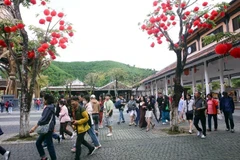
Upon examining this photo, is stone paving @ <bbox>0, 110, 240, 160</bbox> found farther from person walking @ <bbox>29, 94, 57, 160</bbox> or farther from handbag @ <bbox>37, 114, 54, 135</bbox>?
handbag @ <bbox>37, 114, 54, 135</bbox>

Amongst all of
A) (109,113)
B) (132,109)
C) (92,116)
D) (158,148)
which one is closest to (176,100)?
(109,113)

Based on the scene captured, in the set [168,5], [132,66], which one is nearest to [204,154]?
[168,5]

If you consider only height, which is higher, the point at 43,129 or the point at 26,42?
the point at 26,42

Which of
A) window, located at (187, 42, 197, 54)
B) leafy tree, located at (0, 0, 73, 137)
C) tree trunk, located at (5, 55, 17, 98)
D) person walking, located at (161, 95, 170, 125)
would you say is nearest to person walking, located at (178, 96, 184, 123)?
person walking, located at (161, 95, 170, 125)

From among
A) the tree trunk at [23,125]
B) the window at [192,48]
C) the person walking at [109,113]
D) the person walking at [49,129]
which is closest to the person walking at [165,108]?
the person walking at [109,113]

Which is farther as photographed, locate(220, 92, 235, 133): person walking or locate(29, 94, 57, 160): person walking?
locate(220, 92, 235, 133): person walking

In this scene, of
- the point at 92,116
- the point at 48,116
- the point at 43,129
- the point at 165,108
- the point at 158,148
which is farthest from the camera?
the point at 165,108

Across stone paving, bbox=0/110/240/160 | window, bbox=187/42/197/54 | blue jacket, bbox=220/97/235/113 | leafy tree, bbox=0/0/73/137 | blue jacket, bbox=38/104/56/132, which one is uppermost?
window, bbox=187/42/197/54

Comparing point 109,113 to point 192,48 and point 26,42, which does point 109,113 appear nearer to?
point 26,42

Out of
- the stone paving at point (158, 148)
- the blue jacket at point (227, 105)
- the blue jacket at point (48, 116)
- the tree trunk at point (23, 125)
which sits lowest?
the stone paving at point (158, 148)

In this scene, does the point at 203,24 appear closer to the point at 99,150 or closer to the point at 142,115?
the point at 142,115

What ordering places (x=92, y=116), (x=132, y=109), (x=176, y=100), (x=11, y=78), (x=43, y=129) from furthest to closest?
(x=11, y=78) → (x=132, y=109) → (x=176, y=100) → (x=92, y=116) → (x=43, y=129)

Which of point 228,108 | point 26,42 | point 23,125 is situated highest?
point 26,42

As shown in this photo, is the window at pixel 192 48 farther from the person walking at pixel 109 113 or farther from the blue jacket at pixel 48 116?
the blue jacket at pixel 48 116
